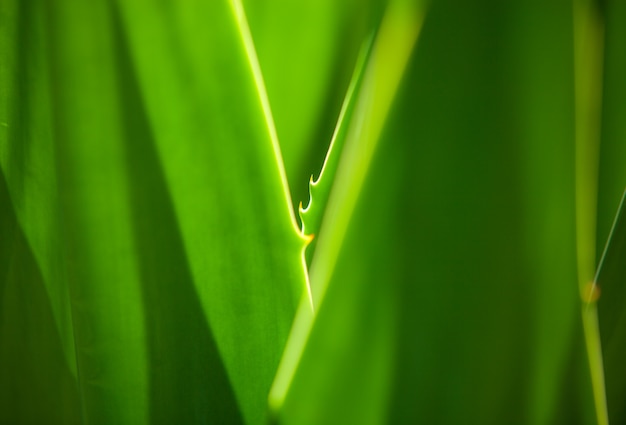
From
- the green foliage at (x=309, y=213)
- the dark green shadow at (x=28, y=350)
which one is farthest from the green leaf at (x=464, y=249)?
the dark green shadow at (x=28, y=350)

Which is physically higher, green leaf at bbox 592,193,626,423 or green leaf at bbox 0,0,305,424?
green leaf at bbox 0,0,305,424

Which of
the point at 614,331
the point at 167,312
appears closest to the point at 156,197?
the point at 167,312

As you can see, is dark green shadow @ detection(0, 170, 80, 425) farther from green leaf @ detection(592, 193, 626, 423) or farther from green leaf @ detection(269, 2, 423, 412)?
green leaf @ detection(592, 193, 626, 423)

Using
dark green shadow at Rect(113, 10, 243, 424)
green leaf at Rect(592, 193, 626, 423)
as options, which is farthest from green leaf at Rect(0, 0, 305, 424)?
green leaf at Rect(592, 193, 626, 423)

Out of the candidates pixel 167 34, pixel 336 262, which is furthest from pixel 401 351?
pixel 167 34

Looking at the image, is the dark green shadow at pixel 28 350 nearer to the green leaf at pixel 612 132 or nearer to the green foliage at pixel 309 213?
the green foliage at pixel 309 213

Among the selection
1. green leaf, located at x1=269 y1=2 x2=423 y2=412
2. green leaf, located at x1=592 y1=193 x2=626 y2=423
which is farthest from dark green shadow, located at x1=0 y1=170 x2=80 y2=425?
green leaf, located at x1=592 y1=193 x2=626 y2=423

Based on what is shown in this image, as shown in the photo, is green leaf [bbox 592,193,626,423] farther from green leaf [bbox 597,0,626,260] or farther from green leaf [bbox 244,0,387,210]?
green leaf [bbox 244,0,387,210]
